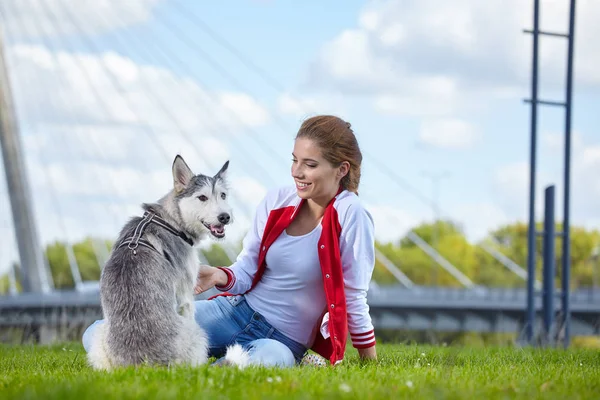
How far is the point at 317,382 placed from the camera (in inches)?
200

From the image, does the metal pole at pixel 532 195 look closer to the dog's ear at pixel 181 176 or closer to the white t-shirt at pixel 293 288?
the white t-shirt at pixel 293 288

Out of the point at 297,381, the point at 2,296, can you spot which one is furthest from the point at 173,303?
the point at 2,296

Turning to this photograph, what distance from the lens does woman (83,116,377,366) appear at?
244 inches

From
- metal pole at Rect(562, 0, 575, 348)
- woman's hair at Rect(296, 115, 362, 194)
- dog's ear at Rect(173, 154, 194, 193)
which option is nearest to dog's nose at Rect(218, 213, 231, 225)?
dog's ear at Rect(173, 154, 194, 193)

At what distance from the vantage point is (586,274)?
83.2 metres

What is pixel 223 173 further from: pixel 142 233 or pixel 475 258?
pixel 475 258

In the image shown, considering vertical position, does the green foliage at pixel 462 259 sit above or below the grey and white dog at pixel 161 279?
below

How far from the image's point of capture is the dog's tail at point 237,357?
586cm

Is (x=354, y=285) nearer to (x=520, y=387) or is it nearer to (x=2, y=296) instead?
(x=520, y=387)

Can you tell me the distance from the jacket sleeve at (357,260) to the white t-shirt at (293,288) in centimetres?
22

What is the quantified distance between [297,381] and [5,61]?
700 inches

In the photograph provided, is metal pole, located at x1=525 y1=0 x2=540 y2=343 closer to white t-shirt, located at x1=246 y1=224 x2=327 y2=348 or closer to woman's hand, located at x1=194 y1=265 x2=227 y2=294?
white t-shirt, located at x1=246 y1=224 x2=327 y2=348

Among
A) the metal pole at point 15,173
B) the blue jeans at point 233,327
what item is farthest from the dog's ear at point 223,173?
the metal pole at point 15,173

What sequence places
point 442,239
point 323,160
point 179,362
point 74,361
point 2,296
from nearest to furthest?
point 179,362 → point 323,160 → point 74,361 → point 2,296 → point 442,239
